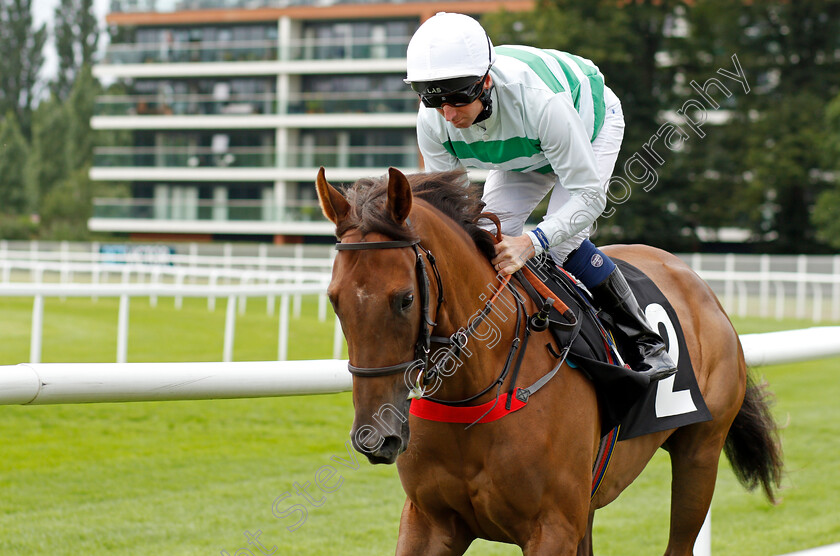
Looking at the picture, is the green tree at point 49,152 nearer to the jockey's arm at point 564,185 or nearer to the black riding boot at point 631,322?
the black riding boot at point 631,322

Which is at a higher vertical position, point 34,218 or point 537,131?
point 537,131

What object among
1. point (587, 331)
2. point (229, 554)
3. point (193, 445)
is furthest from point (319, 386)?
point (193, 445)

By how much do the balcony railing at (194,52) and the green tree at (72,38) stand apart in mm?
16247

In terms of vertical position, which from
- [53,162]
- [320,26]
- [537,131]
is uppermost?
[320,26]

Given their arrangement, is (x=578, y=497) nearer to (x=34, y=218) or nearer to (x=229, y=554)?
Answer: (x=229, y=554)

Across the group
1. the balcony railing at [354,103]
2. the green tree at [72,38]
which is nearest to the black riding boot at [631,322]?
the balcony railing at [354,103]

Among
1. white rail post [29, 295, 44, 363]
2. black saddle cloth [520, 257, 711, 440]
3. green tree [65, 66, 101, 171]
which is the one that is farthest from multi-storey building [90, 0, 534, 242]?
black saddle cloth [520, 257, 711, 440]

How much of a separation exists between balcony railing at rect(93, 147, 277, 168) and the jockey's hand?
4092 cm

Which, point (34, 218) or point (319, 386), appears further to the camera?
point (34, 218)

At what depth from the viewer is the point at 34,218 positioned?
57.6m

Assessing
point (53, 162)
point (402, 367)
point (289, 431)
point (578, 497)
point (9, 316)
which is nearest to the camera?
point (402, 367)

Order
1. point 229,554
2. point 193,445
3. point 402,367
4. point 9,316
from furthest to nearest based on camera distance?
point 9,316
point 193,445
point 229,554
point 402,367

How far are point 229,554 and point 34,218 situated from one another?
5876 centimetres

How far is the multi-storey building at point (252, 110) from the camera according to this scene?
137 feet
